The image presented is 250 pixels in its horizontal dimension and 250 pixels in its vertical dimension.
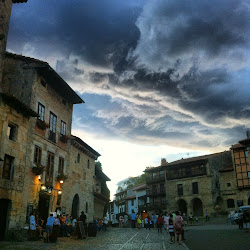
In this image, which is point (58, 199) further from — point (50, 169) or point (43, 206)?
point (50, 169)

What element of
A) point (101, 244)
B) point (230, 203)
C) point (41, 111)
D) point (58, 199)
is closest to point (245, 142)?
point (230, 203)

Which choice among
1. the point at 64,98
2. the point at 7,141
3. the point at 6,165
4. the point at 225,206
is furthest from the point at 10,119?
the point at 225,206

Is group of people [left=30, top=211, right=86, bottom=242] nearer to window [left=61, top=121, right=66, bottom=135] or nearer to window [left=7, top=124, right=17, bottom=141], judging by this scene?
window [left=7, top=124, right=17, bottom=141]

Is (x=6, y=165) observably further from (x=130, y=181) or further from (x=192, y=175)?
(x=130, y=181)

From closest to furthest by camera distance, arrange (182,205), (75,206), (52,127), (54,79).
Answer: (54,79) → (52,127) → (75,206) → (182,205)

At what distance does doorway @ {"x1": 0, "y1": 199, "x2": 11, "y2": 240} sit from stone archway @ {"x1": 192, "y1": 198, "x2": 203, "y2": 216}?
39087 mm

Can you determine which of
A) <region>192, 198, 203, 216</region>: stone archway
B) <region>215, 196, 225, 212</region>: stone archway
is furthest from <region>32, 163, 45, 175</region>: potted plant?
<region>192, 198, 203, 216</region>: stone archway

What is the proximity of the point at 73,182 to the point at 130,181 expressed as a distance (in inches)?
2595

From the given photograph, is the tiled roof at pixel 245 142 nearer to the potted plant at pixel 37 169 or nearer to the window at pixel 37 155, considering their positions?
the window at pixel 37 155

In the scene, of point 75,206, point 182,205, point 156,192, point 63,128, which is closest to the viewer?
point 63,128

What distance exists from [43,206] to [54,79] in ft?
28.8

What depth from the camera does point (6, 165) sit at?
1560 centimetres

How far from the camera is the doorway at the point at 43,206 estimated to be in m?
19.0

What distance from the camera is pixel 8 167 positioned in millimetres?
15797
